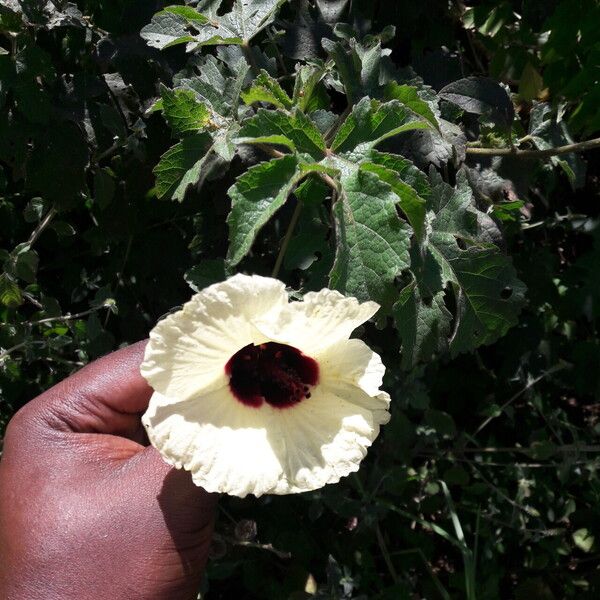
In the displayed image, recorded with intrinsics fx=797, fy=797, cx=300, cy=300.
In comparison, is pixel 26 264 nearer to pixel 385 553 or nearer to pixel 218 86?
pixel 218 86

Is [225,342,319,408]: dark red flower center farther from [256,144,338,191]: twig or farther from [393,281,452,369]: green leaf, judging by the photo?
[256,144,338,191]: twig

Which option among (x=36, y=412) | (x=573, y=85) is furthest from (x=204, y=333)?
(x=573, y=85)

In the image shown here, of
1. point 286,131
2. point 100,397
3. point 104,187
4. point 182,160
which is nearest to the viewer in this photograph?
point 286,131

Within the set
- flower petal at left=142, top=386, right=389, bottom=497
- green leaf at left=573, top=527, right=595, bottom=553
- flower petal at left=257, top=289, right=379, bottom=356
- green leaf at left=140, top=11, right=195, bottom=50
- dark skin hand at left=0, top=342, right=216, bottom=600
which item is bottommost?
green leaf at left=573, top=527, right=595, bottom=553

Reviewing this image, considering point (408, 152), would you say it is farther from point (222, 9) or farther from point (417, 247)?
point (222, 9)

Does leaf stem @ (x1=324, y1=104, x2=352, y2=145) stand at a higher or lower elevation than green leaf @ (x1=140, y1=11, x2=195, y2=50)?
lower

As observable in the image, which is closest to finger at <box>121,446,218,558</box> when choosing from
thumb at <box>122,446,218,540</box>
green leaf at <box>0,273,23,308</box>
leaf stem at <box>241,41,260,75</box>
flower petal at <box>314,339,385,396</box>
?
thumb at <box>122,446,218,540</box>

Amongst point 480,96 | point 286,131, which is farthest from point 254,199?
point 480,96
